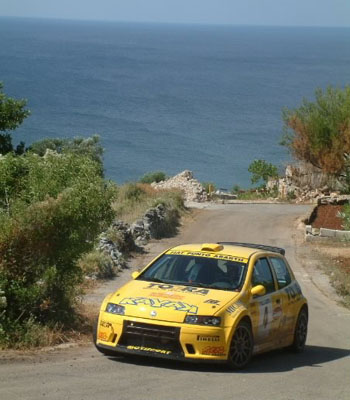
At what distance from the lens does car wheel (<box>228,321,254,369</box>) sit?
10.7 m

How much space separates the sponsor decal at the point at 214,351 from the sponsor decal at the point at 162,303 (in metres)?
0.43

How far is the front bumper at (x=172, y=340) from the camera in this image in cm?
1033

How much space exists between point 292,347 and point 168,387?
148 inches

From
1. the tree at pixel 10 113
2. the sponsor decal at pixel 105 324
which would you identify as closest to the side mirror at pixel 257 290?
the sponsor decal at pixel 105 324

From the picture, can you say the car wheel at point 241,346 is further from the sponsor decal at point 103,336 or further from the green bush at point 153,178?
the green bush at point 153,178

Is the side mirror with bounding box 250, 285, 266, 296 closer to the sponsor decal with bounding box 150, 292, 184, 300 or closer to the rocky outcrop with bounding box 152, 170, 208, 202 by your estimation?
the sponsor decal with bounding box 150, 292, 184, 300

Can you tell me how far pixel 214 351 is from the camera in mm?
10406

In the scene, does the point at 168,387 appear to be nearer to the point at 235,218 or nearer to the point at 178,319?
the point at 178,319

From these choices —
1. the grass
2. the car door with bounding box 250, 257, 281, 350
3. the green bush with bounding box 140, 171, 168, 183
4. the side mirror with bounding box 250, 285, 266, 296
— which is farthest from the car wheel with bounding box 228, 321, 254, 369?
the green bush with bounding box 140, 171, 168, 183

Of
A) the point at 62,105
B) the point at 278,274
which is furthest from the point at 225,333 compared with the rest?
the point at 62,105

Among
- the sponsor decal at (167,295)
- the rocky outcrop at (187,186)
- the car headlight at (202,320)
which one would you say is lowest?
the rocky outcrop at (187,186)

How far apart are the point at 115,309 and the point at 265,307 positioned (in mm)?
2014

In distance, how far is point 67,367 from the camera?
33.6 ft

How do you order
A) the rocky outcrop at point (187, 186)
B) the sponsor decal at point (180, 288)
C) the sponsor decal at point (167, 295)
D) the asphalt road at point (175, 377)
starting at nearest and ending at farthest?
the asphalt road at point (175, 377) → the sponsor decal at point (167, 295) → the sponsor decal at point (180, 288) → the rocky outcrop at point (187, 186)
